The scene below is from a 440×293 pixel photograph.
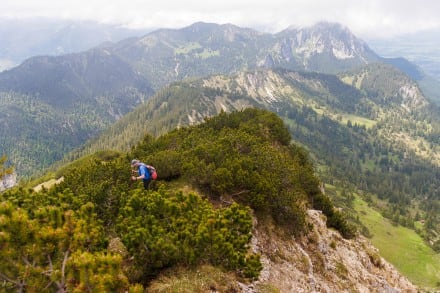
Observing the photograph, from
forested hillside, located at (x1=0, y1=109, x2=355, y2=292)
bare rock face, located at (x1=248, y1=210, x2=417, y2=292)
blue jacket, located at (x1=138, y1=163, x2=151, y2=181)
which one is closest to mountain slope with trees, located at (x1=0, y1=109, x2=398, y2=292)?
forested hillside, located at (x1=0, y1=109, x2=355, y2=292)

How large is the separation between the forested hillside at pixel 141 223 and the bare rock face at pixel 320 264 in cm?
313

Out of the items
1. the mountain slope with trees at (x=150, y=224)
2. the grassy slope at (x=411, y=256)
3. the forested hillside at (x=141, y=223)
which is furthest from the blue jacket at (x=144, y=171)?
the grassy slope at (x=411, y=256)

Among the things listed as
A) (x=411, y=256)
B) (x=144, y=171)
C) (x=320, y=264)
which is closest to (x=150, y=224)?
(x=144, y=171)

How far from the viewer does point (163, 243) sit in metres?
21.2

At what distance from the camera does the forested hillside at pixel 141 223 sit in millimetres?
16625

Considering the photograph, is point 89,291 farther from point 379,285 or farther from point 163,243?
point 379,285

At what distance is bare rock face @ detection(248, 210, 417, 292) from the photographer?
112ft

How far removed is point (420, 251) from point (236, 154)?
594 feet

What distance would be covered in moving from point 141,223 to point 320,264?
28122 millimetres

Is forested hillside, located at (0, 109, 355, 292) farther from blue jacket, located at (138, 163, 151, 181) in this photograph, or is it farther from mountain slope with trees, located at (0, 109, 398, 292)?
blue jacket, located at (138, 163, 151, 181)

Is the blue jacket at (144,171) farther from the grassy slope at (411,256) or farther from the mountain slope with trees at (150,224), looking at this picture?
the grassy slope at (411,256)

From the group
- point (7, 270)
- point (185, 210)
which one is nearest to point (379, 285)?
point (185, 210)

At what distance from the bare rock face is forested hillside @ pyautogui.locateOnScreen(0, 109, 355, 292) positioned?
3.13m

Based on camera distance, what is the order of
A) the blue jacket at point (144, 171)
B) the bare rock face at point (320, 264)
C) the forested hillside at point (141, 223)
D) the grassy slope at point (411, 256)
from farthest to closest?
the grassy slope at point (411, 256) < the bare rock face at point (320, 264) < the blue jacket at point (144, 171) < the forested hillside at point (141, 223)
